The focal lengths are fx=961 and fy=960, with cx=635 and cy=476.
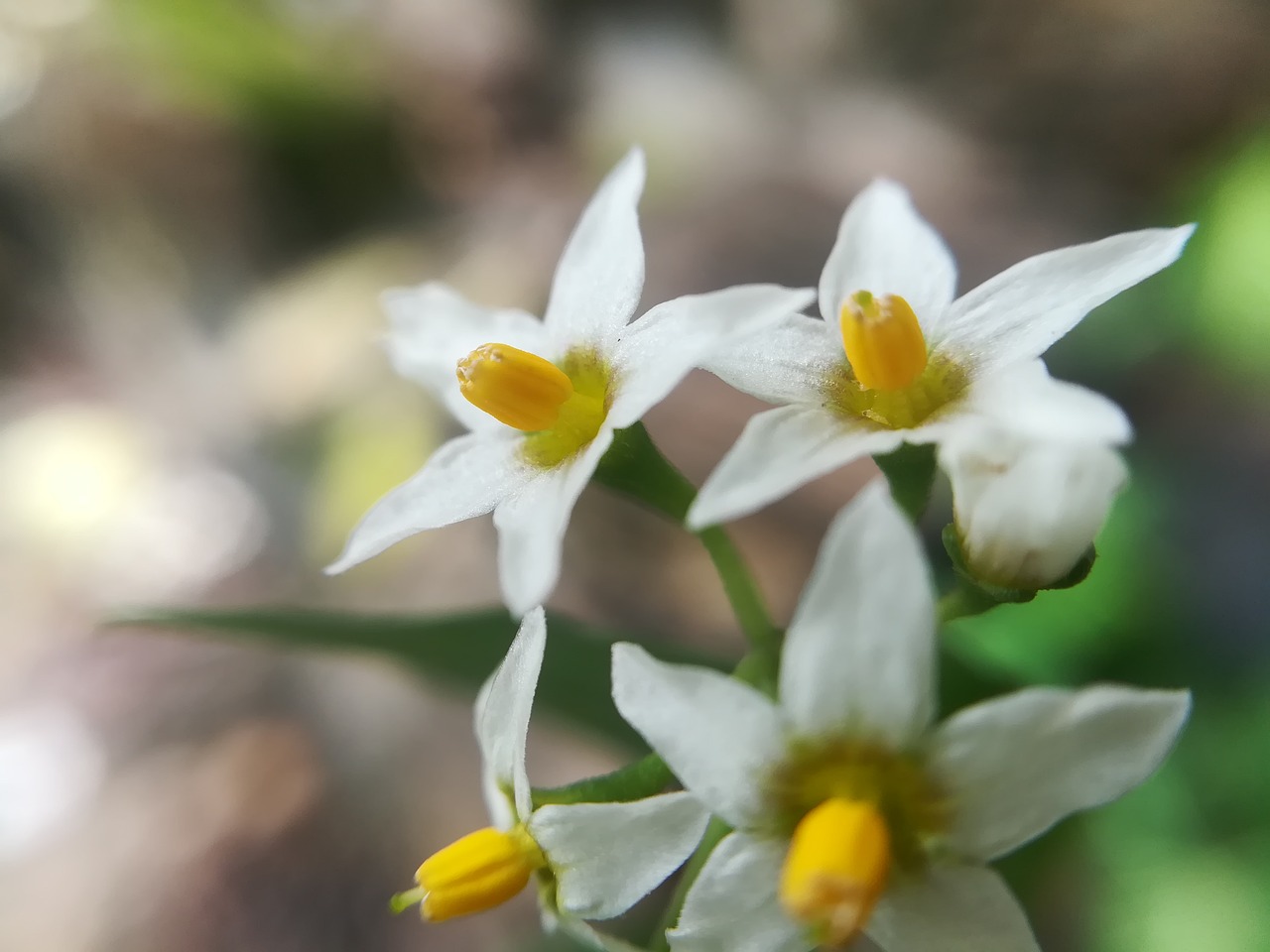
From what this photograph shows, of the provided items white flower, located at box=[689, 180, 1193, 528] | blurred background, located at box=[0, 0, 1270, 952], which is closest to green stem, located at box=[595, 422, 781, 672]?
white flower, located at box=[689, 180, 1193, 528]

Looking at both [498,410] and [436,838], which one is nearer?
[498,410]

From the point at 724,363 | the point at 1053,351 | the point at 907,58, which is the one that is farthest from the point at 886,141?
the point at 724,363

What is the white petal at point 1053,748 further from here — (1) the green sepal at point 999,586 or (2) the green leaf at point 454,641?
(2) the green leaf at point 454,641

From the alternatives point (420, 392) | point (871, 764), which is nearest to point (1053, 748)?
point (871, 764)

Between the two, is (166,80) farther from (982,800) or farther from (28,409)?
(982,800)

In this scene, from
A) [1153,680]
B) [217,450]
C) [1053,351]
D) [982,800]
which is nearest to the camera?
[982,800]

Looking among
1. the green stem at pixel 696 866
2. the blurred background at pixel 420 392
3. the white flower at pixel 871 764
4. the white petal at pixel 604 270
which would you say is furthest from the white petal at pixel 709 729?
the blurred background at pixel 420 392
